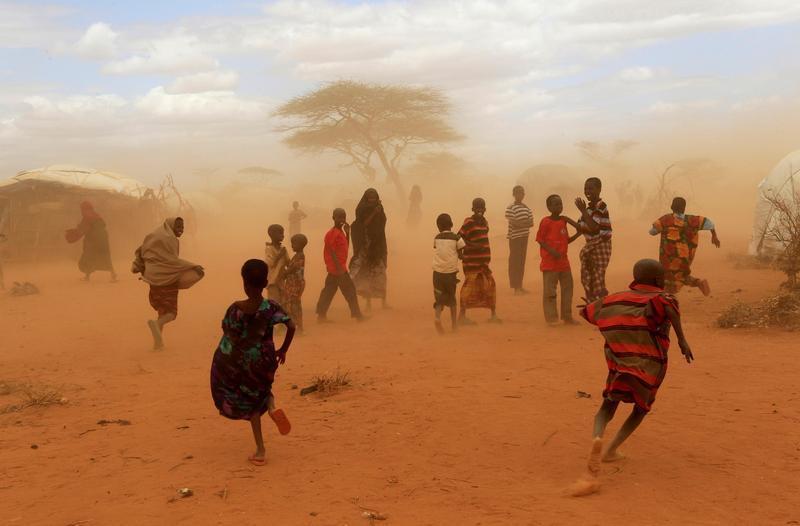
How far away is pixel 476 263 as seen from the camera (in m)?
9.30

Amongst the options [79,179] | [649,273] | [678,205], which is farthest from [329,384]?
[79,179]

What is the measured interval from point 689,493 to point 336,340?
5.62m

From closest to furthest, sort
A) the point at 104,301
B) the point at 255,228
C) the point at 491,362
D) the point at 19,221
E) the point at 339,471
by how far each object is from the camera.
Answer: the point at 339,471
the point at 491,362
the point at 104,301
the point at 19,221
the point at 255,228

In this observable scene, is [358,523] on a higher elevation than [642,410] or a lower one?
lower

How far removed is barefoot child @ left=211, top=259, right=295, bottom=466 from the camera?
4652mm

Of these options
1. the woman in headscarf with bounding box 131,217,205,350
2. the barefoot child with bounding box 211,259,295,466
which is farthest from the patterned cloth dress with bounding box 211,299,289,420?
the woman in headscarf with bounding box 131,217,205,350

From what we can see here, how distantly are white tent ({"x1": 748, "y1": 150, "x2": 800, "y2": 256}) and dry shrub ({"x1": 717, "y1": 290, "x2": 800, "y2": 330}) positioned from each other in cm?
546

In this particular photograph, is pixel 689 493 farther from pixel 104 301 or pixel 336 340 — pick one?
pixel 104 301

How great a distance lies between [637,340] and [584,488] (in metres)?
0.89

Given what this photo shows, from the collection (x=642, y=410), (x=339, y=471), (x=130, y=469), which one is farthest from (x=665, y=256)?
(x=130, y=469)

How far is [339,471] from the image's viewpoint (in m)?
4.66

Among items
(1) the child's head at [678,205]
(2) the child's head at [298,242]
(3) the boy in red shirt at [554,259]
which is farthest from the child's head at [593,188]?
(2) the child's head at [298,242]

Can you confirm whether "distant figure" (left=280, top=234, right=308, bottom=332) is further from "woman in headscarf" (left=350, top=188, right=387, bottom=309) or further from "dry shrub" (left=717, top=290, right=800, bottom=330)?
"dry shrub" (left=717, top=290, right=800, bottom=330)

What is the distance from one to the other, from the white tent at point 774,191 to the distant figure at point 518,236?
4.84 m
